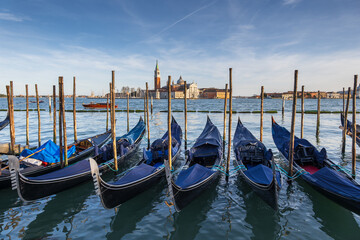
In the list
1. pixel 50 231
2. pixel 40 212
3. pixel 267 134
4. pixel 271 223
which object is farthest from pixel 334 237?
pixel 267 134

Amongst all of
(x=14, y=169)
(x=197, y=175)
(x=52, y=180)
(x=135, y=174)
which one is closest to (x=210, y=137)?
(x=197, y=175)

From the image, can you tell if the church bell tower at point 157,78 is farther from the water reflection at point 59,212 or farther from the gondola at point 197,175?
the water reflection at point 59,212

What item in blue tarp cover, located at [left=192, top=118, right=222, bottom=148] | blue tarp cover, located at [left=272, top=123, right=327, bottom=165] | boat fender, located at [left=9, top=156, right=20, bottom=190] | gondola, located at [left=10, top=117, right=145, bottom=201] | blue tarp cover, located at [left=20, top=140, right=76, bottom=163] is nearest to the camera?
boat fender, located at [left=9, top=156, right=20, bottom=190]

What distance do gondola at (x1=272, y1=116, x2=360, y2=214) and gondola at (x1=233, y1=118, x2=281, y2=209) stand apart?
3.07ft

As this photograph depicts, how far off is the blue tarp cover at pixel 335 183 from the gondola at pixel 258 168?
0.96 m

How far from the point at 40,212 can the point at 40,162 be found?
2.68 meters

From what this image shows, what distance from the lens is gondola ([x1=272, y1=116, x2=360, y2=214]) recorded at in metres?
5.02

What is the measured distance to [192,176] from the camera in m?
6.32

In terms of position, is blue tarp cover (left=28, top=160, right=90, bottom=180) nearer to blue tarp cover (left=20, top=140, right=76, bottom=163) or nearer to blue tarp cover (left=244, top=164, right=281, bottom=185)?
blue tarp cover (left=20, top=140, right=76, bottom=163)

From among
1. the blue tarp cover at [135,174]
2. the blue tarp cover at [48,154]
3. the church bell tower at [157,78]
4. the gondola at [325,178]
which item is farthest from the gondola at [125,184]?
the church bell tower at [157,78]

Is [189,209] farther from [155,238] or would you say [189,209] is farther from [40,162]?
[40,162]

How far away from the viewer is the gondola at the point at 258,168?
541cm

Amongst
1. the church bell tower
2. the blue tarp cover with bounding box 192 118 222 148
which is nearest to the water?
the blue tarp cover with bounding box 192 118 222 148

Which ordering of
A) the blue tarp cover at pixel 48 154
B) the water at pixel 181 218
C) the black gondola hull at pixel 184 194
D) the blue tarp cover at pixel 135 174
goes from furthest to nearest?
the blue tarp cover at pixel 48 154
the blue tarp cover at pixel 135 174
the black gondola hull at pixel 184 194
the water at pixel 181 218
